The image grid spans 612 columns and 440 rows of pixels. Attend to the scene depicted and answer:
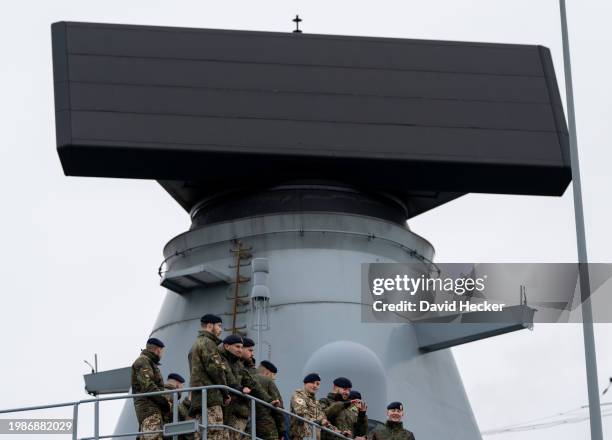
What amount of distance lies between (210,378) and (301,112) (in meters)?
9.48

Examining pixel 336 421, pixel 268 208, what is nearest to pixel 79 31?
pixel 268 208

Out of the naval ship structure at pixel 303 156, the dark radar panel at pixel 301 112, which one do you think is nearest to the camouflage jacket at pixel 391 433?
the naval ship structure at pixel 303 156

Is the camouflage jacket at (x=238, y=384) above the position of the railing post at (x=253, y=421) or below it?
above

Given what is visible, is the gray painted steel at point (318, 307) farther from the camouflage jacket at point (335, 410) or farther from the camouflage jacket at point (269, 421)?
the camouflage jacket at point (269, 421)

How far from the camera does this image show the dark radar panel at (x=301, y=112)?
2412 cm

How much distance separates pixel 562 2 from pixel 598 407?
664 centimetres

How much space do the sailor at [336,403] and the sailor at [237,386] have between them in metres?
1.46

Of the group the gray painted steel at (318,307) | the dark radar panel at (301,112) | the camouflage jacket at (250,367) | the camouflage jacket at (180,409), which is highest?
the dark radar panel at (301,112)

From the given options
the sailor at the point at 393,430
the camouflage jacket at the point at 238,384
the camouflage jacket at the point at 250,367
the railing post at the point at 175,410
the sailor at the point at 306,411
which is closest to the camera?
the railing post at the point at 175,410

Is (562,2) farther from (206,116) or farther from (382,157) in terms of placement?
(206,116)

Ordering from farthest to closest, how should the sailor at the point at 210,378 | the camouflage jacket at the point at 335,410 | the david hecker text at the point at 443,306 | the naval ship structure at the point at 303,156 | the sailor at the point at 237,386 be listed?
the david hecker text at the point at 443,306 → the naval ship structure at the point at 303,156 → the camouflage jacket at the point at 335,410 → the sailor at the point at 237,386 → the sailor at the point at 210,378

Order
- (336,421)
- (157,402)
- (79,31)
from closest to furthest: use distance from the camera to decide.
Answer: (157,402), (336,421), (79,31)

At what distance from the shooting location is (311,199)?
24750mm

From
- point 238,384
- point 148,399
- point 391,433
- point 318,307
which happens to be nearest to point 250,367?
point 238,384
